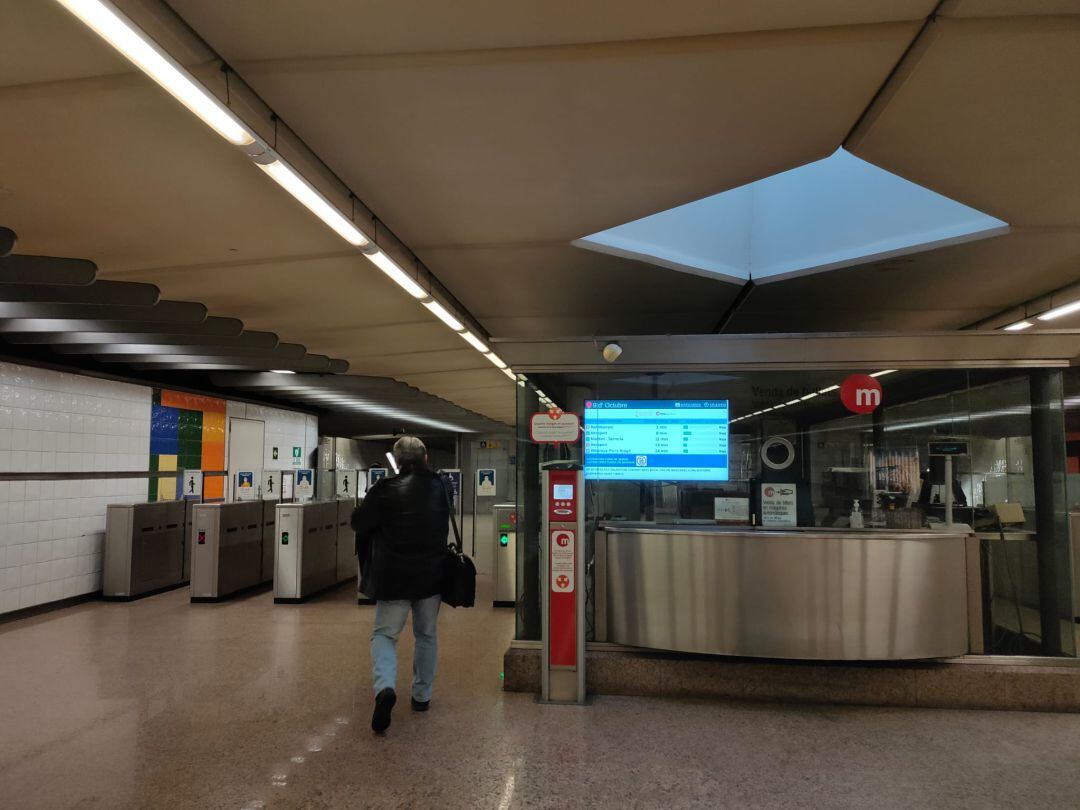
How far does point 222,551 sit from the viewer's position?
8.38 m

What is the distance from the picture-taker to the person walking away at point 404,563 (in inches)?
167

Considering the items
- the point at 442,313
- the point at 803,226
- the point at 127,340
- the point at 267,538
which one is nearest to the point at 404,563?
the point at 442,313

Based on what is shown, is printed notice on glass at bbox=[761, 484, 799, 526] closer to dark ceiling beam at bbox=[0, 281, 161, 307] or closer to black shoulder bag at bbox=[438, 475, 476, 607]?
black shoulder bag at bbox=[438, 475, 476, 607]

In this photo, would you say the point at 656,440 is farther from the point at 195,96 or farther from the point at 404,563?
the point at 195,96

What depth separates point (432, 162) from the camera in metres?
4.18

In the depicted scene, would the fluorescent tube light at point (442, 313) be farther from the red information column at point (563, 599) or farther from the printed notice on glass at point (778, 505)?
the printed notice on glass at point (778, 505)

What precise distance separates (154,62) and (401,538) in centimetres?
281

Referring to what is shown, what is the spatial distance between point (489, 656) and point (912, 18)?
16.7 ft

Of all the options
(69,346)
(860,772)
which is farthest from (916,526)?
(69,346)

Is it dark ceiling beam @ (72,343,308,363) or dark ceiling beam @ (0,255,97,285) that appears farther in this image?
dark ceiling beam @ (72,343,308,363)

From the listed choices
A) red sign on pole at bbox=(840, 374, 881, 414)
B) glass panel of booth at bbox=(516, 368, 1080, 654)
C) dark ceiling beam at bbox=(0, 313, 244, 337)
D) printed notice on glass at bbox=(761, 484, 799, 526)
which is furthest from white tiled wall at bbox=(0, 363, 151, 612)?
red sign on pole at bbox=(840, 374, 881, 414)

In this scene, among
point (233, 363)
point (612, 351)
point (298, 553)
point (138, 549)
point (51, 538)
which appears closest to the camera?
point (612, 351)

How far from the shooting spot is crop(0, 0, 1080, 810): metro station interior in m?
3.13

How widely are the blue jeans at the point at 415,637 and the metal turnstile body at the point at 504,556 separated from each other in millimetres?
3367
